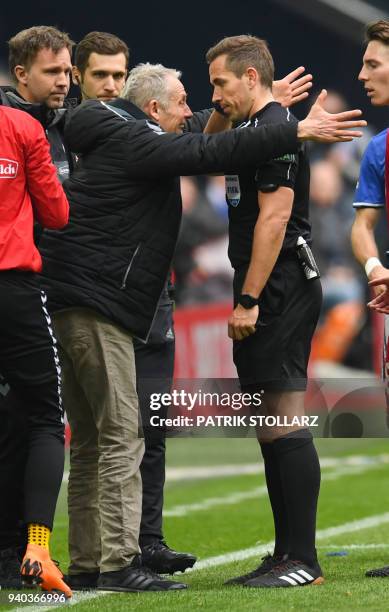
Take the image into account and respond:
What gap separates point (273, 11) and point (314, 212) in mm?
3645

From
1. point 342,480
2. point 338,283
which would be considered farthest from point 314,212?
point 342,480

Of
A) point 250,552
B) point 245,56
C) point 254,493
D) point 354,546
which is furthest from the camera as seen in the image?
point 254,493

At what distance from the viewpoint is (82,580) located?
225 inches

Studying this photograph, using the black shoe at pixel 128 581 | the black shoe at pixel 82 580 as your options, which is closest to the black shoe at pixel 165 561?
the black shoe at pixel 82 580

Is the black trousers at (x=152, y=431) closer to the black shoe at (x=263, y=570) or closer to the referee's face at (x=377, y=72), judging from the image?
the black shoe at (x=263, y=570)

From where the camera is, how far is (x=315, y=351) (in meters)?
17.5

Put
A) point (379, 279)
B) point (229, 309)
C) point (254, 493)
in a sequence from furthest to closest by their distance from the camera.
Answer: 1. point (229, 309)
2. point (254, 493)
3. point (379, 279)

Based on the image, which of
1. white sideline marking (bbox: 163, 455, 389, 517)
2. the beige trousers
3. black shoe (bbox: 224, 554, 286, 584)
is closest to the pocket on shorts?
the beige trousers

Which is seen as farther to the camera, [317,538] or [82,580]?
[317,538]

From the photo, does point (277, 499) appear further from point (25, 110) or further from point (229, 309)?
point (229, 309)

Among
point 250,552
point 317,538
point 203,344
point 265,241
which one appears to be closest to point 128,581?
point 265,241

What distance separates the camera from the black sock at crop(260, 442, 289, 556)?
559cm

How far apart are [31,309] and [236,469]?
6.73 m

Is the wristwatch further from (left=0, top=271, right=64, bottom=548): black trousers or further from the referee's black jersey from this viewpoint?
(left=0, top=271, right=64, bottom=548): black trousers
